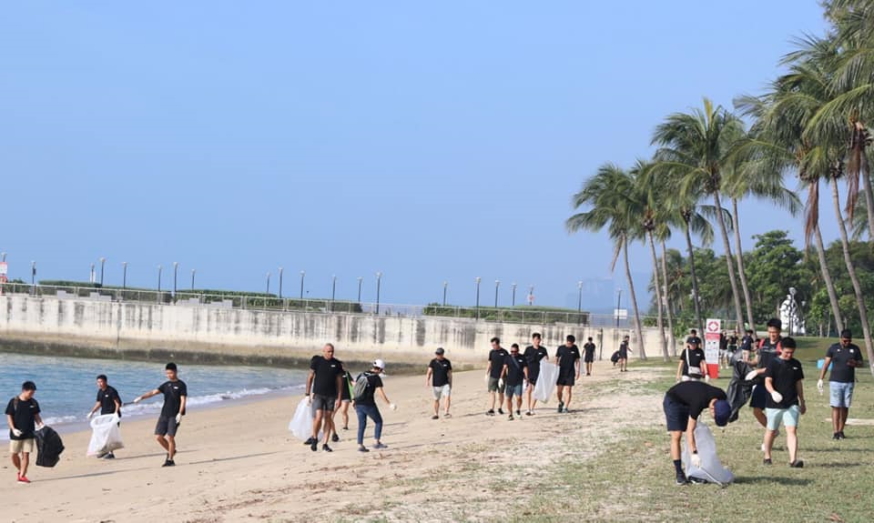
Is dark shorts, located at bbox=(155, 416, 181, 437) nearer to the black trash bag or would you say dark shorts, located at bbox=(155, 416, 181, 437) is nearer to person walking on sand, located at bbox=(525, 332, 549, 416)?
the black trash bag

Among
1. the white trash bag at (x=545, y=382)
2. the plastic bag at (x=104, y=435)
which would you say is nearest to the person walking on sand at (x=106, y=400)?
the plastic bag at (x=104, y=435)

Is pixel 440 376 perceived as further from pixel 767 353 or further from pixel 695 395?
pixel 695 395

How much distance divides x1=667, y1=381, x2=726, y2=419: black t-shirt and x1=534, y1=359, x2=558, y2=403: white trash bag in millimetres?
10556

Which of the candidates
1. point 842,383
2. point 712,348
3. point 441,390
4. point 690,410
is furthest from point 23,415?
point 712,348

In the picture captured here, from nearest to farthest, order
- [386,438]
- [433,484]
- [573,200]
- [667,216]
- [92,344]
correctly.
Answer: [433,484] → [386,438] → [667,216] → [573,200] → [92,344]

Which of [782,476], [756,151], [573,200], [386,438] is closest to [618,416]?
[386,438]

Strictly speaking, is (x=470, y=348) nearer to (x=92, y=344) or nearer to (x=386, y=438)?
(x=92, y=344)

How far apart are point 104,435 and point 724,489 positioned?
11.3 meters

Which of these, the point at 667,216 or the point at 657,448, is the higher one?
the point at 667,216

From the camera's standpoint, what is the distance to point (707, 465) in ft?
38.1

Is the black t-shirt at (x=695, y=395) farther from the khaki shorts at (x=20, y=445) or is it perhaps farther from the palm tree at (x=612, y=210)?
the palm tree at (x=612, y=210)

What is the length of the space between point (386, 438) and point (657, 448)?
6.08m

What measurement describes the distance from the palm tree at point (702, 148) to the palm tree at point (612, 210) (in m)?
9.11

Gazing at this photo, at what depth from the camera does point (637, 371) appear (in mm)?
38812
